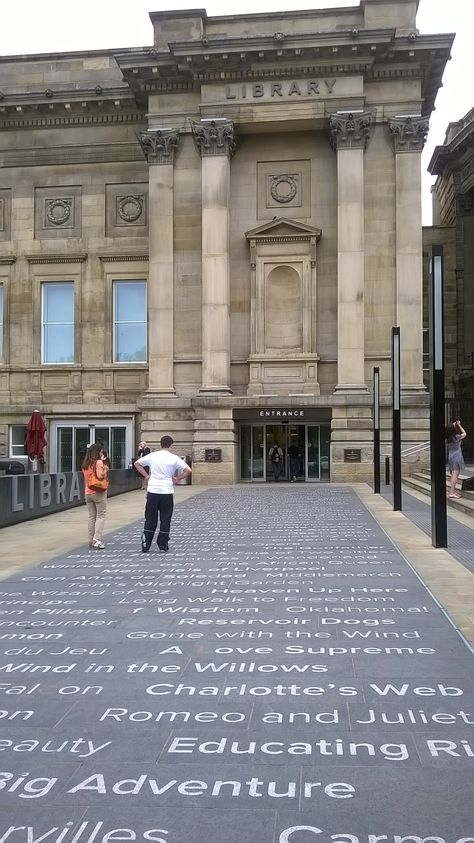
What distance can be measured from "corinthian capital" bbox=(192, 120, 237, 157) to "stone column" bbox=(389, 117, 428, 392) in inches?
263

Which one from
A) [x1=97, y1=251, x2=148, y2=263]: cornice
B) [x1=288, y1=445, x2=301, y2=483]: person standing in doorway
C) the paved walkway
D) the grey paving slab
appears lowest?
the paved walkway

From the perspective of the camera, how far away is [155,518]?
42.2 feet

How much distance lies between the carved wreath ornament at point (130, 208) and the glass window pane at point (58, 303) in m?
4.11

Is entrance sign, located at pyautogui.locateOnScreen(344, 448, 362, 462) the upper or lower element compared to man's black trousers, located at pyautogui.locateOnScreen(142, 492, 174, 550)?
upper

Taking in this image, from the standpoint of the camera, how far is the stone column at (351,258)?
33844 millimetres

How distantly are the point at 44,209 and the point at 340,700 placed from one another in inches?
1492

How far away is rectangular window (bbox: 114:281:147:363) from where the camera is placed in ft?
128

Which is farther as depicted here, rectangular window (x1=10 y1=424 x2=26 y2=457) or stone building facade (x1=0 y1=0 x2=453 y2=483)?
rectangular window (x1=10 y1=424 x2=26 y2=457)

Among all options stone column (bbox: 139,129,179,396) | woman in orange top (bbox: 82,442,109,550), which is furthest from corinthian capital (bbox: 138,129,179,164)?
woman in orange top (bbox: 82,442,109,550)

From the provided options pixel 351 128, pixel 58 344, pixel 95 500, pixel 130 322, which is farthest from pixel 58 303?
pixel 95 500

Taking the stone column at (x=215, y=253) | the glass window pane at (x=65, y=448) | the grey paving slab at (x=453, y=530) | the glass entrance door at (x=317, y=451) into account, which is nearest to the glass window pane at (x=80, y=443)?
the glass window pane at (x=65, y=448)

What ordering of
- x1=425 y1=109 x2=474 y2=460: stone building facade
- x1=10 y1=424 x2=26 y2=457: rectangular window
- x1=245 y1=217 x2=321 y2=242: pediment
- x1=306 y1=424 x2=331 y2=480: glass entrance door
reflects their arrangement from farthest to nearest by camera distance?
x1=425 y1=109 x2=474 y2=460: stone building facade, x1=10 y1=424 x2=26 y2=457: rectangular window, x1=306 y1=424 x2=331 y2=480: glass entrance door, x1=245 y1=217 x2=321 y2=242: pediment

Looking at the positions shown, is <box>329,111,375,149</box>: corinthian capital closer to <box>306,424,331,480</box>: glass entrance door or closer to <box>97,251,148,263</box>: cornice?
<box>97,251,148,263</box>: cornice

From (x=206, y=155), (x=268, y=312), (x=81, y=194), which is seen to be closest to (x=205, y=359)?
(x=268, y=312)
